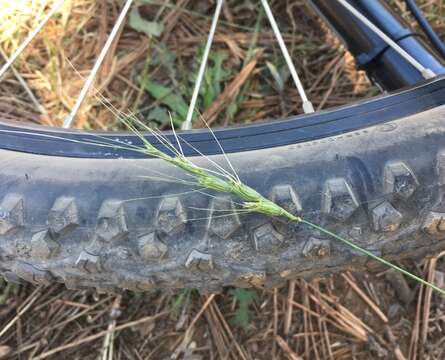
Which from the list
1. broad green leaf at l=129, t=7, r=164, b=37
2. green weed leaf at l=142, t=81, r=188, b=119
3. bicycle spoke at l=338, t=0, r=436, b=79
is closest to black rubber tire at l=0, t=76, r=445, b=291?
bicycle spoke at l=338, t=0, r=436, b=79

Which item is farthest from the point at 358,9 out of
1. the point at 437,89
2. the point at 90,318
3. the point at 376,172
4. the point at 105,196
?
the point at 90,318

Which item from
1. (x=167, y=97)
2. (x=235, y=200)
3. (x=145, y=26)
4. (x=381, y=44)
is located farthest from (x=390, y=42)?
(x=145, y=26)

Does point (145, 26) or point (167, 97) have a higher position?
point (145, 26)

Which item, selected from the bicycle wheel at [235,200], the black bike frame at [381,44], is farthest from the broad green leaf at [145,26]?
the bicycle wheel at [235,200]

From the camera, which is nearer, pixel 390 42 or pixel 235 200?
pixel 235 200

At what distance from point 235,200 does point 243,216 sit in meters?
0.02

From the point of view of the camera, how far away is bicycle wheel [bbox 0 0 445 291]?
2.32ft

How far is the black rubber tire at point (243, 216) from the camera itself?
2.31 feet

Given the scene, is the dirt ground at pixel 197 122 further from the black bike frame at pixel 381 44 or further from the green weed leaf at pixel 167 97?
the black bike frame at pixel 381 44

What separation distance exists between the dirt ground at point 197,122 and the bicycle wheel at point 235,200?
1.22ft

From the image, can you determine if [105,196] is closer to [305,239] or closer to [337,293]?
[305,239]

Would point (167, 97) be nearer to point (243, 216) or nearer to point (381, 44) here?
point (381, 44)

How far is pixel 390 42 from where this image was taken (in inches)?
34.8

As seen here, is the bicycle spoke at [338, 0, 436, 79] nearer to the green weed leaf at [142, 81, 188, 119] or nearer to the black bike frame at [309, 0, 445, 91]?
the black bike frame at [309, 0, 445, 91]
